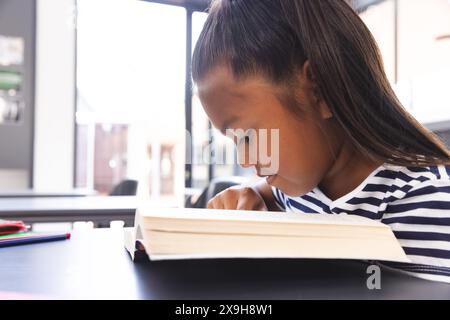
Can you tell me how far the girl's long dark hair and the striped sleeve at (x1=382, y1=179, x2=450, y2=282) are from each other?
5 cm

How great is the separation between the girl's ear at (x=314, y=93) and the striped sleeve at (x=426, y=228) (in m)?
0.13

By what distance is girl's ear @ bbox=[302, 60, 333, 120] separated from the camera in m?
0.43

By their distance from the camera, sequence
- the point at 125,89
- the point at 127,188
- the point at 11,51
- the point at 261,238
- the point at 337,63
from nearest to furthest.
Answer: the point at 261,238, the point at 337,63, the point at 127,188, the point at 11,51, the point at 125,89

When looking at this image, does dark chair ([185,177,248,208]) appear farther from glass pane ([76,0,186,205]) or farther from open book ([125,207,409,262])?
open book ([125,207,409,262])

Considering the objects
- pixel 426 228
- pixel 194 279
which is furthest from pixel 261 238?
pixel 426 228

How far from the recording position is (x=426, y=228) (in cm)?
33

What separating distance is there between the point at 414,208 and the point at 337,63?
166 mm

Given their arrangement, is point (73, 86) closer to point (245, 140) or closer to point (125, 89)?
point (125, 89)

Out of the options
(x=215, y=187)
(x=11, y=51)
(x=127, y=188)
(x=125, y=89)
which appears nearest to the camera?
(x=215, y=187)

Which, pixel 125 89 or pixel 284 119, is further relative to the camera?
pixel 125 89

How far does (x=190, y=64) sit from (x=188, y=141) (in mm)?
261

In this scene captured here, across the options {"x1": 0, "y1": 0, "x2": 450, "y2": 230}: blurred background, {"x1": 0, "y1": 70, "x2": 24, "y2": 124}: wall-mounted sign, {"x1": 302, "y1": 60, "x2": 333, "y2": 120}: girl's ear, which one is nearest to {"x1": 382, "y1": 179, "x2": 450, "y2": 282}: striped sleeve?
{"x1": 302, "y1": 60, "x2": 333, "y2": 120}: girl's ear

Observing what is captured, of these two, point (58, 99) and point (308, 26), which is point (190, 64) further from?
point (58, 99)
